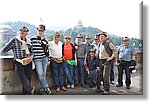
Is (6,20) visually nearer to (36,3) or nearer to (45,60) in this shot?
(36,3)

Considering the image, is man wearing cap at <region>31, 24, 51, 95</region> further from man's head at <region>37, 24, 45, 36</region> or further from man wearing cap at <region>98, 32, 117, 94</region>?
man wearing cap at <region>98, 32, 117, 94</region>

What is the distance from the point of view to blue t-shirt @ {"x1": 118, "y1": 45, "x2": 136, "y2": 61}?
2.63 meters

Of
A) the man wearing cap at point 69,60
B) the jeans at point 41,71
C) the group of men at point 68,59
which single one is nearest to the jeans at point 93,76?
the group of men at point 68,59

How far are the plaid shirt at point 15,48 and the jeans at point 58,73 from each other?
0.81 feet

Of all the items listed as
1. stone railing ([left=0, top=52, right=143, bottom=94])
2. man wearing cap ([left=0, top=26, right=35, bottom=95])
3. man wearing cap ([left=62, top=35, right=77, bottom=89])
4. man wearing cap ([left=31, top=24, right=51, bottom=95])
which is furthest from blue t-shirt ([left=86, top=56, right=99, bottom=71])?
stone railing ([left=0, top=52, right=143, bottom=94])

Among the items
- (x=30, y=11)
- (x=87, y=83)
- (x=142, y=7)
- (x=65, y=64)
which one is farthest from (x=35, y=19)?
(x=142, y=7)

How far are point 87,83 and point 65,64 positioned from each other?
23 centimetres

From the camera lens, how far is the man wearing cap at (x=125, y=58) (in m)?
2.63

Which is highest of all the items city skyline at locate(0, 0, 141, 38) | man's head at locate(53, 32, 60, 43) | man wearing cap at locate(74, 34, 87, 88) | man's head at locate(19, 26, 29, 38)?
city skyline at locate(0, 0, 141, 38)

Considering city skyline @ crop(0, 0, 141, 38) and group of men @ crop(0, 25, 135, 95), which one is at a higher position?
city skyline @ crop(0, 0, 141, 38)

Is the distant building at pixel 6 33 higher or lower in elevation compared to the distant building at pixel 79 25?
lower

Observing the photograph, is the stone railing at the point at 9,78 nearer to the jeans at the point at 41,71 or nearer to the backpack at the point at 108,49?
the jeans at the point at 41,71

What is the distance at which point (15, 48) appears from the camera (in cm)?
263

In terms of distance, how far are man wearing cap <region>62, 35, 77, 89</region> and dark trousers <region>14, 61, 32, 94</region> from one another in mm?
290
